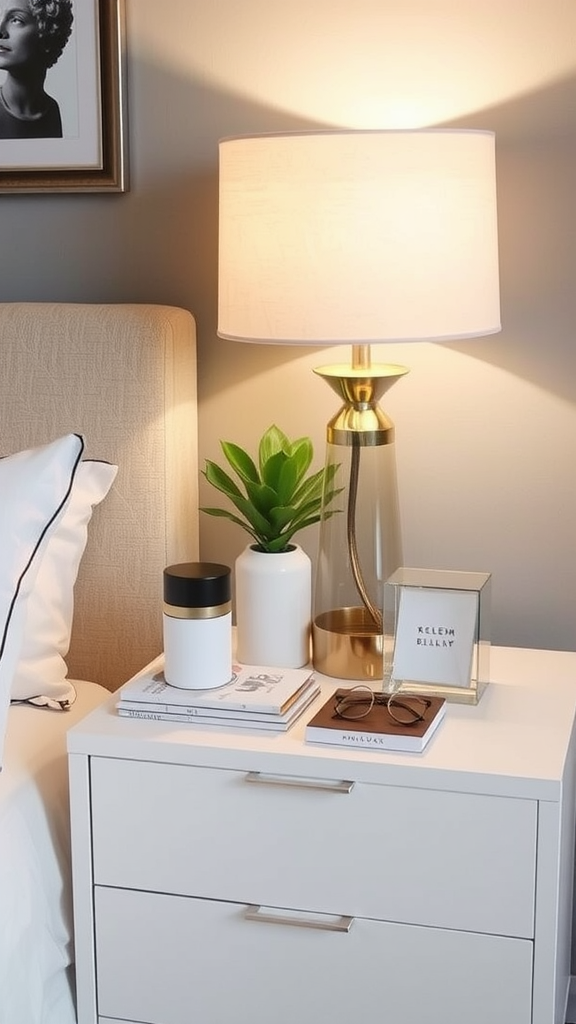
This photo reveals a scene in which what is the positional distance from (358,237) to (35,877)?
85cm

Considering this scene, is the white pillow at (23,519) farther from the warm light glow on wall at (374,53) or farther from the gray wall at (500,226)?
the warm light glow on wall at (374,53)

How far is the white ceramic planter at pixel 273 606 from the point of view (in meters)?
1.67

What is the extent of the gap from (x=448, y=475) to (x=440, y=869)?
67 cm

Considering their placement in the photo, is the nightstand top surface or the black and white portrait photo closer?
the nightstand top surface

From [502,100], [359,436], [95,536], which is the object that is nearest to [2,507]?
[95,536]

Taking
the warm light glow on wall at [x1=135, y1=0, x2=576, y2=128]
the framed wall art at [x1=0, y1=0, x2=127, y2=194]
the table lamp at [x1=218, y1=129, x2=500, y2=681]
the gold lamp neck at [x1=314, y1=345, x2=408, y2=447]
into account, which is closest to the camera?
the table lamp at [x1=218, y1=129, x2=500, y2=681]

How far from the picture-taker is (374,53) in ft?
5.96

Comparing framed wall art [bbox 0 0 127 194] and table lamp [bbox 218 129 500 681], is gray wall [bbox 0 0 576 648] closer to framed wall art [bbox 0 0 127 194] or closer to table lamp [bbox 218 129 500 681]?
framed wall art [bbox 0 0 127 194]

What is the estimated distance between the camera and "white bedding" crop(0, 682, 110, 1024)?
1443mm

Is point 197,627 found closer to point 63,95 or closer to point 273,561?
point 273,561

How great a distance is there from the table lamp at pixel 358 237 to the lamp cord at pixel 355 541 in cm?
21

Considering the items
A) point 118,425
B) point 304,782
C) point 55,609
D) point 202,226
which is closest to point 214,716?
point 304,782

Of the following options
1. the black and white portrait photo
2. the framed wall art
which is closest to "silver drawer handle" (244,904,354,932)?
the framed wall art

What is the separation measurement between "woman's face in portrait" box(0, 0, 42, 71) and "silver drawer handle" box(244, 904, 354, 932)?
1278 mm
